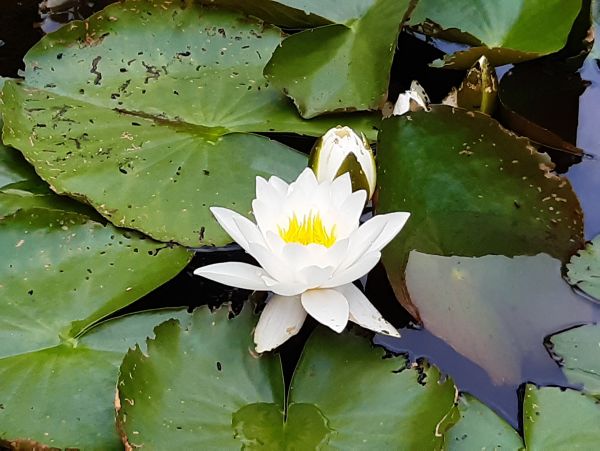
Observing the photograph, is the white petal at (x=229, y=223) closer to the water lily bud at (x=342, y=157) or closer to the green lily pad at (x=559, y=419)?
the water lily bud at (x=342, y=157)

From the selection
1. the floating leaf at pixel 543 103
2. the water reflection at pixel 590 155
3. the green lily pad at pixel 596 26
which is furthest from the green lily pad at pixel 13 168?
the green lily pad at pixel 596 26

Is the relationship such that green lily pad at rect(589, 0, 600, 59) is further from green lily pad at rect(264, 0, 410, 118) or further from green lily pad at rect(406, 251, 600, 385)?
green lily pad at rect(406, 251, 600, 385)

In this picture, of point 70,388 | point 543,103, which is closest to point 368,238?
point 70,388

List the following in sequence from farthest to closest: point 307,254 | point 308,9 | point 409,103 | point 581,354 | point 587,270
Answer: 1. point 308,9
2. point 409,103
3. point 587,270
4. point 581,354
5. point 307,254

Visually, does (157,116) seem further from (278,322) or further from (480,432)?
(480,432)

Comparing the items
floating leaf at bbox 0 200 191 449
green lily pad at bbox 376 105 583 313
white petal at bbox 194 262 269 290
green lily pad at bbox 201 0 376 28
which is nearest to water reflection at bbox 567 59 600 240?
green lily pad at bbox 376 105 583 313

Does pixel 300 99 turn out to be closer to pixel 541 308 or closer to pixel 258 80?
pixel 258 80
